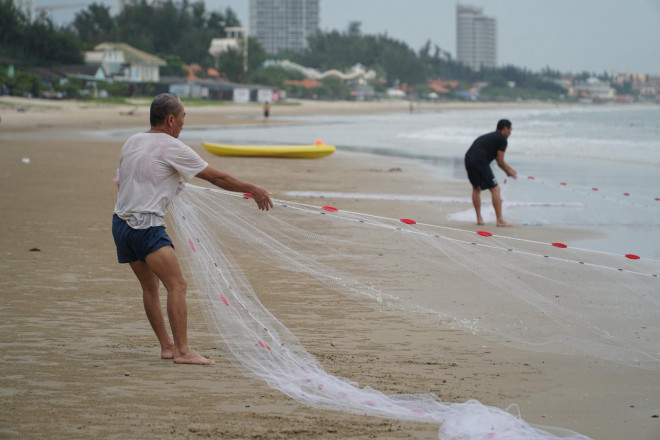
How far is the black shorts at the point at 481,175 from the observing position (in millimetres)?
11531

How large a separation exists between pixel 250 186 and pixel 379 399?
1.43m

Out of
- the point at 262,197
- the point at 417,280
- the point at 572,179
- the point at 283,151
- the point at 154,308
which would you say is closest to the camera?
the point at 262,197

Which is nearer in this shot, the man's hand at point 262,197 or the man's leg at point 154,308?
the man's hand at point 262,197

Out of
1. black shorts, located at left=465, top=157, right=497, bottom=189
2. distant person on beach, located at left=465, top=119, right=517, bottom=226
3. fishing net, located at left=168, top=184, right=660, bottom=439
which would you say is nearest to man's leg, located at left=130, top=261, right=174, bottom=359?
fishing net, located at left=168, top=184, right=660, bottom=439

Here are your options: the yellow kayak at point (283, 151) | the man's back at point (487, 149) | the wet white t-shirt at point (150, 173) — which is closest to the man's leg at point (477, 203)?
the man's back at point (487, 149)

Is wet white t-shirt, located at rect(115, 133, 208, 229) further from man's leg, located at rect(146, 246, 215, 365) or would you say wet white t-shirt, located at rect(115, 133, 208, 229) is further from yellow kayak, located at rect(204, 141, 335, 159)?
yellow kayak, located at rect(204, 141, 335, 159)

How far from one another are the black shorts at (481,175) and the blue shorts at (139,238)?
7.36 metres

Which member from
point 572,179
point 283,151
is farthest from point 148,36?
point 572,179

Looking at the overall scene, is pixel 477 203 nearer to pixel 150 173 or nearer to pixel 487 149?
pixel 487 149

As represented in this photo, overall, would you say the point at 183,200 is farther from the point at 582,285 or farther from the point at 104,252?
the point at 104,252

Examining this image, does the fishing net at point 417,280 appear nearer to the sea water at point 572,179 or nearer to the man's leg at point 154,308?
the man's leg at point 154,308

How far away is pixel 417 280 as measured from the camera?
6.09 meters

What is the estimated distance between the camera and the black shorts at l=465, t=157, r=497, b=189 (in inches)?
454

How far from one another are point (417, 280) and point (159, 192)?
212cm
